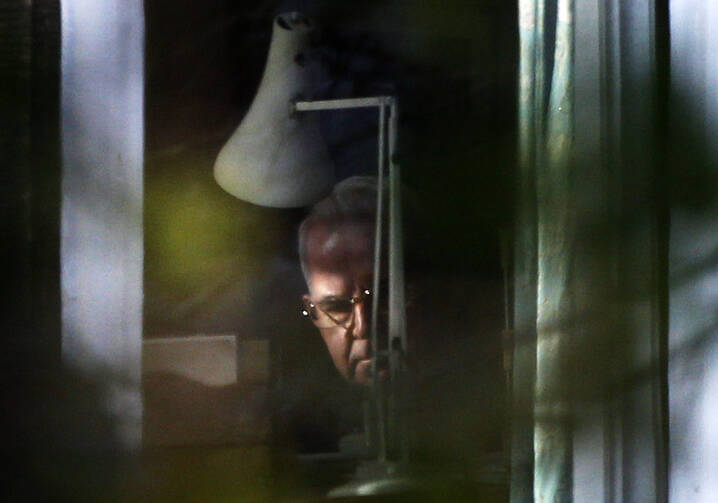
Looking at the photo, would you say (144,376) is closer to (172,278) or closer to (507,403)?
(172,278)

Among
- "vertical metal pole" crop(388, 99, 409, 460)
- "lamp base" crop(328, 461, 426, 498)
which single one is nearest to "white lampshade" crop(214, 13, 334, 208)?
"vertical metal pole" crop(388, 99, 409, 460)

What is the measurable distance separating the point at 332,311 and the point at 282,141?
0.30 metres

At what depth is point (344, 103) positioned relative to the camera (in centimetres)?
233

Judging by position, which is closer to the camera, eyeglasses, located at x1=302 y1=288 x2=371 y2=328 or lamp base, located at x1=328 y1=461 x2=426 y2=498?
lamp base, located at x1=328 y1=461 x2=426 y2=498

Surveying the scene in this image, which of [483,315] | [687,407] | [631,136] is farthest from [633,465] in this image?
[631,136]

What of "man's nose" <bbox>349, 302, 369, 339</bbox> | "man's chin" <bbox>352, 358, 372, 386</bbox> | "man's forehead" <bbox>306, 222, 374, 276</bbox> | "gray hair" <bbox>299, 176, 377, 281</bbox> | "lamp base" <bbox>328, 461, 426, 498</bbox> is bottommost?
"lamp base" <bbox>328, 461, 426, 498</bbox>

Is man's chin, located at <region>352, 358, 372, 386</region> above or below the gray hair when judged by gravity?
below

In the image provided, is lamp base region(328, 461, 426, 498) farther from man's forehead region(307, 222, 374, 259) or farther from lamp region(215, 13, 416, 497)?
man's forehead region(307, 222, 374, 259)

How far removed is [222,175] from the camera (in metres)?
2.30

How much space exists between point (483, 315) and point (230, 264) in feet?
1.41

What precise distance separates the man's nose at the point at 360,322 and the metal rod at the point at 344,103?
33cm

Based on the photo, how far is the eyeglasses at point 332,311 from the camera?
2312mm

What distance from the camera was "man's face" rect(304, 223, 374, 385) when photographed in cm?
231

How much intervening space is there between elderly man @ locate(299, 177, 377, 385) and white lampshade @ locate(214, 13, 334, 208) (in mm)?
42
